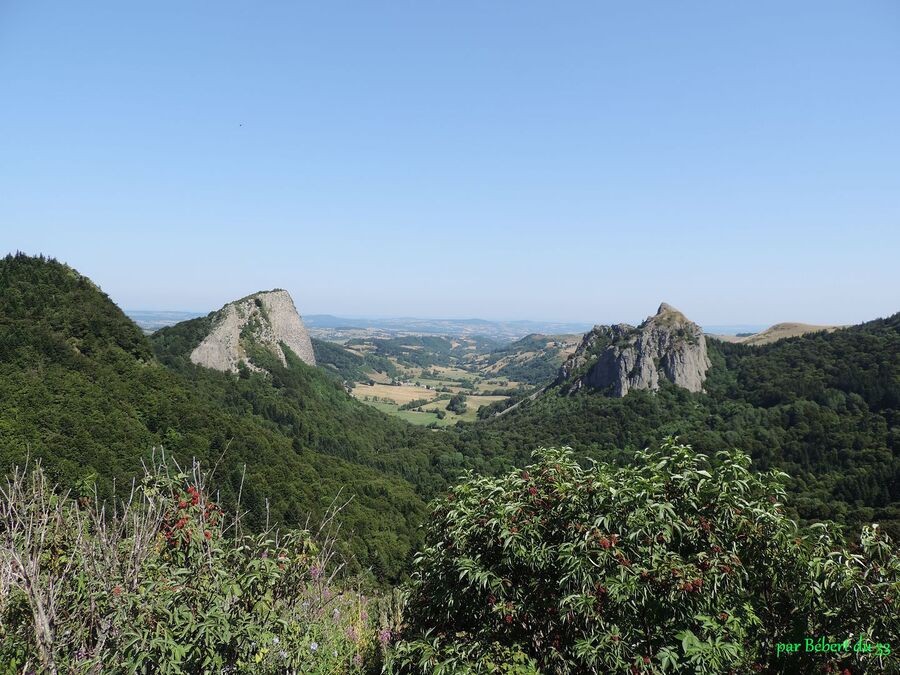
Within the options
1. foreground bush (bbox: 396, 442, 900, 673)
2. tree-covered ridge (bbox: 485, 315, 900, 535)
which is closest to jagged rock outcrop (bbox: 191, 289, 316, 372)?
tree-covered ridge (bbox: 485, 315, 900, 535)

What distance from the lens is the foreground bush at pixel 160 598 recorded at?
524 cm

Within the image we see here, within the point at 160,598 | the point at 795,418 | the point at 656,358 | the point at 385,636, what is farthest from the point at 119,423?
the point at 656,358

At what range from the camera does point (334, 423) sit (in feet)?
386

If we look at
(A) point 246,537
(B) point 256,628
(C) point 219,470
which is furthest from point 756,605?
(C) point 219,470

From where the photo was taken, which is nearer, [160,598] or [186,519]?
[160,598]

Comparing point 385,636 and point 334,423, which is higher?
point 385,636

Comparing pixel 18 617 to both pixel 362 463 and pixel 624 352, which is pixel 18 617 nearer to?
pixel 362 463

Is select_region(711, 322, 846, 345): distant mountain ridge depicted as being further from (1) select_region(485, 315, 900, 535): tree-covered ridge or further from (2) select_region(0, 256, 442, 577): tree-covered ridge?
(2) select_region(0, 256, 442, 577): tree-covered ridge

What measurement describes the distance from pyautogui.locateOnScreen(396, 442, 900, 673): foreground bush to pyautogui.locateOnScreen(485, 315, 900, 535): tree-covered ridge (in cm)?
3974

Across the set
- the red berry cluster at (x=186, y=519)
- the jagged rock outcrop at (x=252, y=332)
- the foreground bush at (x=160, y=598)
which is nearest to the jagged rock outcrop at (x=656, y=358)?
the jagged rock outcrop at (x=252, y=332)

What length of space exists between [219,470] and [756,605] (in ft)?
189

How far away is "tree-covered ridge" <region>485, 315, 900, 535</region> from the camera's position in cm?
5797

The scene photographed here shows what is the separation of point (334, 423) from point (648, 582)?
387ft

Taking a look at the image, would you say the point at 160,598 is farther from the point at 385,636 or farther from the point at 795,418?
the point at 795,418
